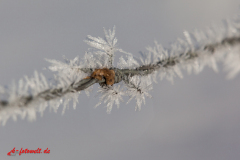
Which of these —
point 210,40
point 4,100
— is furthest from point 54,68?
point 210,40

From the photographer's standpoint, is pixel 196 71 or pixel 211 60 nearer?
pixel 211 60

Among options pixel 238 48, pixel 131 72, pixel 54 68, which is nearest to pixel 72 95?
pixel 54 68

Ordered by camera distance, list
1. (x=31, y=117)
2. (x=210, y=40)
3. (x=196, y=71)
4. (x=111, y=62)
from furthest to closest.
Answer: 1. (x=111, y=62)
2. (x=196, y=71)
3. (x=210, y=40)
4. (x=31, y=117)

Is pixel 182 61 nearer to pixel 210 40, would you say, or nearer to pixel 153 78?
pixel 210 40

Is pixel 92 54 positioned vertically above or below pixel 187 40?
above

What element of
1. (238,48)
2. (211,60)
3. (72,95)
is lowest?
(238,48)

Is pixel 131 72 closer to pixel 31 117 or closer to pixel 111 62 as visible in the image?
pixel 111 62

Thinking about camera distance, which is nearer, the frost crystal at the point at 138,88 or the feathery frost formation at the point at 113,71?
the feathery frost formation at the point at 113,71

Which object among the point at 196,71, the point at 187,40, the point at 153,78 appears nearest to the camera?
the point at 187,40

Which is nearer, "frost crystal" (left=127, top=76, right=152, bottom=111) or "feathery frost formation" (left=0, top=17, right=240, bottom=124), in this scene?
"feathery frost formation" (left=0, top=17, right=240, bottom=124)
